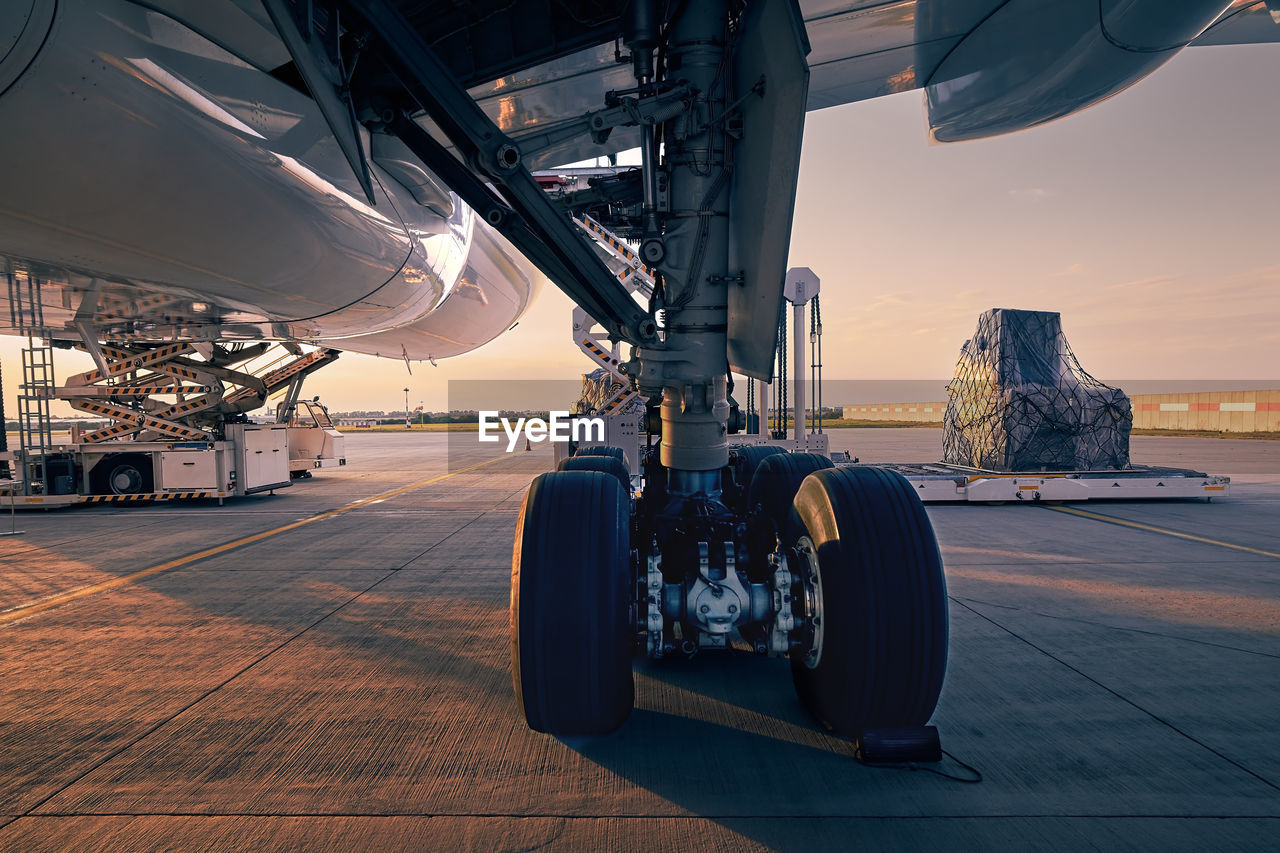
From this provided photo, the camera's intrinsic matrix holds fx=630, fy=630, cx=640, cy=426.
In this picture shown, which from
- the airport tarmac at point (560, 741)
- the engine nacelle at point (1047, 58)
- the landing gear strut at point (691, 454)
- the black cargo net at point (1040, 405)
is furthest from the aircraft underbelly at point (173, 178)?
the black cargo net at point (1040, 405)

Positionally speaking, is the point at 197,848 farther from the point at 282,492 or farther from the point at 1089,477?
the point at 282,492

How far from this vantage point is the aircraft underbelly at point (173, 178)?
1866 mm

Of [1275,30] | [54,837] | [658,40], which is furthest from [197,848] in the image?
[1275,30]

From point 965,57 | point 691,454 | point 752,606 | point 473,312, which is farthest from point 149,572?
point 965,57

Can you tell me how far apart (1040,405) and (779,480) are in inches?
276

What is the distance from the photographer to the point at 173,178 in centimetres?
231

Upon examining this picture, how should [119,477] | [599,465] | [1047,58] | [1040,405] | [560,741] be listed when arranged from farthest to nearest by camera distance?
[119,477] → [1040,405] → [599,465] → [1047,58] → [560,741]

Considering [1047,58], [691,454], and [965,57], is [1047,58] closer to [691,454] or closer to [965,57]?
[965,57]

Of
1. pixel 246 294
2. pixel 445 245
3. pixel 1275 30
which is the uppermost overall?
pixel 1275 30

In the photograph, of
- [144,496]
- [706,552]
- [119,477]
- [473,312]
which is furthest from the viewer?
[473,312]

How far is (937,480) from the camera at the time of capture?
29.6 ft

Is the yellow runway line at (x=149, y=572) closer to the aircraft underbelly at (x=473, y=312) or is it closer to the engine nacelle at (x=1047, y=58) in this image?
the aircraft underbelly at (x=473, y=312)

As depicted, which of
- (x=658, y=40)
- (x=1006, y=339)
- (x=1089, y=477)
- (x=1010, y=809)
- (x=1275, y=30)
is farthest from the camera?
(x=1006, y=339)

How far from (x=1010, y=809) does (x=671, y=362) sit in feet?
7.69
